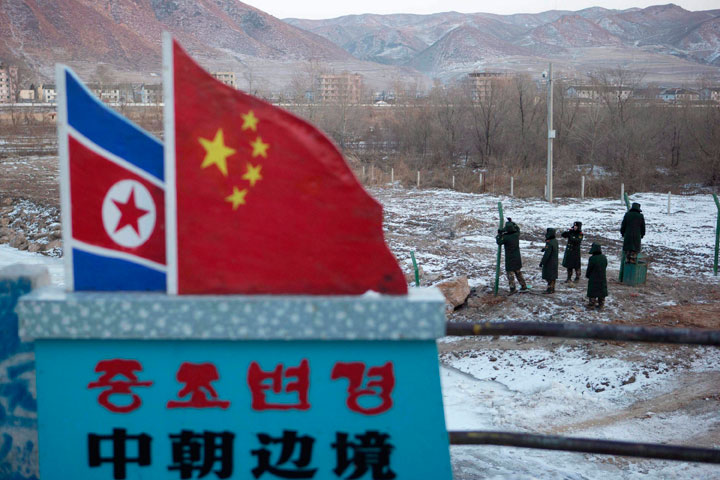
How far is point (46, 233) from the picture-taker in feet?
68.4

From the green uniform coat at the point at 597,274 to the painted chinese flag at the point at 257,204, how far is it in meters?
9.62

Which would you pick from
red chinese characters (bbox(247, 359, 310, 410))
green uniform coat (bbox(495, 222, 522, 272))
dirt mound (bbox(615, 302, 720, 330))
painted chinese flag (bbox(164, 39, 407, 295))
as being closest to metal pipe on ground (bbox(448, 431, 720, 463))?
red chinese characters (bbox(247, 359, 310, 410))

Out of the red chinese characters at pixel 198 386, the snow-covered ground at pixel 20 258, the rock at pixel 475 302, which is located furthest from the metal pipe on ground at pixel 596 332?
the snow-covered ground at pixel 20 258

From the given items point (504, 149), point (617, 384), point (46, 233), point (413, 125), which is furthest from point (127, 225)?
point (413, 125)

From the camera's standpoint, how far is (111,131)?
2377 mm

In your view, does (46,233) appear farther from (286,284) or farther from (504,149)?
(504,149)

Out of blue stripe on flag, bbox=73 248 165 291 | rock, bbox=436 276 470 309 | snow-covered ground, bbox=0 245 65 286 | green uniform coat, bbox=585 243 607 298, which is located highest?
blue stripe on flag, bbox=73 248 165 291

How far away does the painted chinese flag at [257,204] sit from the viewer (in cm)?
231

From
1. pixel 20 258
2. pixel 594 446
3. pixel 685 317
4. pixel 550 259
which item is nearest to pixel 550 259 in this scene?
pixel 550 259

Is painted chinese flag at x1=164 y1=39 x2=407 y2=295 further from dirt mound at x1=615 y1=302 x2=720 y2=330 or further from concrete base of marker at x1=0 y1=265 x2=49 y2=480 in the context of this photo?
dirt mound at x1=615 y1=302 x2=720 y2=330

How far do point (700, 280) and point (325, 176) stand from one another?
13.6m

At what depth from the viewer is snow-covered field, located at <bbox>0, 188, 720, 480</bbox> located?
4.55 meters

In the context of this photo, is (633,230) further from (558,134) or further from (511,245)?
(558,134)

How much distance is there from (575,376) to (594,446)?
20.1 feet
